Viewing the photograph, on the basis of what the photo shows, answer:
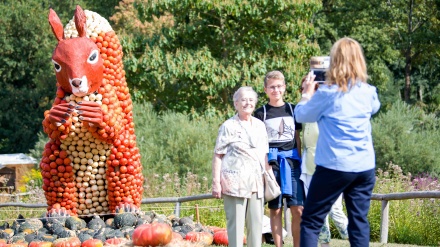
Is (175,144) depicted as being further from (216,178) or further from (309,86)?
(309,86)

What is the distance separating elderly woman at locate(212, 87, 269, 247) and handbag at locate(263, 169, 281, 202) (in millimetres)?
69

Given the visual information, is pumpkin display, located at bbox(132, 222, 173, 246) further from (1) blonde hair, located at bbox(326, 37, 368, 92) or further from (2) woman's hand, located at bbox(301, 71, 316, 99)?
(1) blonde hair, located at bbox(326, 37, 368, 92)

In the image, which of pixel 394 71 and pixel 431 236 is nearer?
pixel 431 236

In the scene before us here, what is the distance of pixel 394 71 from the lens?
39219mm

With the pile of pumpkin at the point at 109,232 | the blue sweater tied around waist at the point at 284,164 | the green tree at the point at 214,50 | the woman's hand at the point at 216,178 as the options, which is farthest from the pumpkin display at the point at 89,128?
the green tree at the point at 214,50

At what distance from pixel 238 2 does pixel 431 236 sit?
501 inches

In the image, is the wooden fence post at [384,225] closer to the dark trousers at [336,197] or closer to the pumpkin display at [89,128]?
the pumpkin display at [89,128]

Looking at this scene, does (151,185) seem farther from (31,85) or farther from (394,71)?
(31,85)

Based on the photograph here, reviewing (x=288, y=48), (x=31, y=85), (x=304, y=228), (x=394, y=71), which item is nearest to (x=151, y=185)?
(x=288, y=48)

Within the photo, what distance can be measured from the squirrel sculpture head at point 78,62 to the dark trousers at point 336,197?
4.03 metres

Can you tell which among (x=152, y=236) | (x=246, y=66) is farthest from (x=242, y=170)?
(x=246, y=66)

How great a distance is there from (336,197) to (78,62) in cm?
427

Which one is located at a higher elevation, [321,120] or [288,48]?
[288,48]

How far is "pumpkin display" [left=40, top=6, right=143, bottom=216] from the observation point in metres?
9.14
